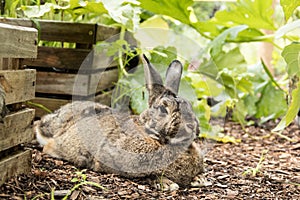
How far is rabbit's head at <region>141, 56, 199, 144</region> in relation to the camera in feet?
6.95

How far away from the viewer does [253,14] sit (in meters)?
3.60

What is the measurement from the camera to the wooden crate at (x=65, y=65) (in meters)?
2.77

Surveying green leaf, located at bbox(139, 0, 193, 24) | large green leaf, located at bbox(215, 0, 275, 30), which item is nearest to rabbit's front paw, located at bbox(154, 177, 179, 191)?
green leaf, located at bbox(139, 0, 193, 24)

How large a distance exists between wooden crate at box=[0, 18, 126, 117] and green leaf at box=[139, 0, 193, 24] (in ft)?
2.05

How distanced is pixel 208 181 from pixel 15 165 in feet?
3.09

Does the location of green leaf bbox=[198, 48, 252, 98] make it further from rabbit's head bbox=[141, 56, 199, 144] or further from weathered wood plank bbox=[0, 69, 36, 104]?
weathered wood plank bbox=[0, 69, 36, 104]

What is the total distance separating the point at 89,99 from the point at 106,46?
1.11 feet

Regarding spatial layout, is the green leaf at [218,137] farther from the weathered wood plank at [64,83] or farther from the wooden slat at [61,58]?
the wooden slat at [61,58]

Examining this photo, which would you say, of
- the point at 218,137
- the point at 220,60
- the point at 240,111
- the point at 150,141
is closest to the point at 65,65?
the point at 150,141

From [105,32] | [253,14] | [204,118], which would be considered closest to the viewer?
[105,32]

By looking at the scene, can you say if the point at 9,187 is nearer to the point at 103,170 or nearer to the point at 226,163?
the point at 103,170

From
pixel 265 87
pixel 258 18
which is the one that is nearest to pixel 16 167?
pixel 258 18

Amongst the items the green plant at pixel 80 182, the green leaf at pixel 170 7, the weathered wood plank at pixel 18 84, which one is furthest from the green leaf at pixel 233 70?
the weathered wood plank at pixel 18 84

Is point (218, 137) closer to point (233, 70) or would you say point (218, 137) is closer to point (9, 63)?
point (233, 70)
